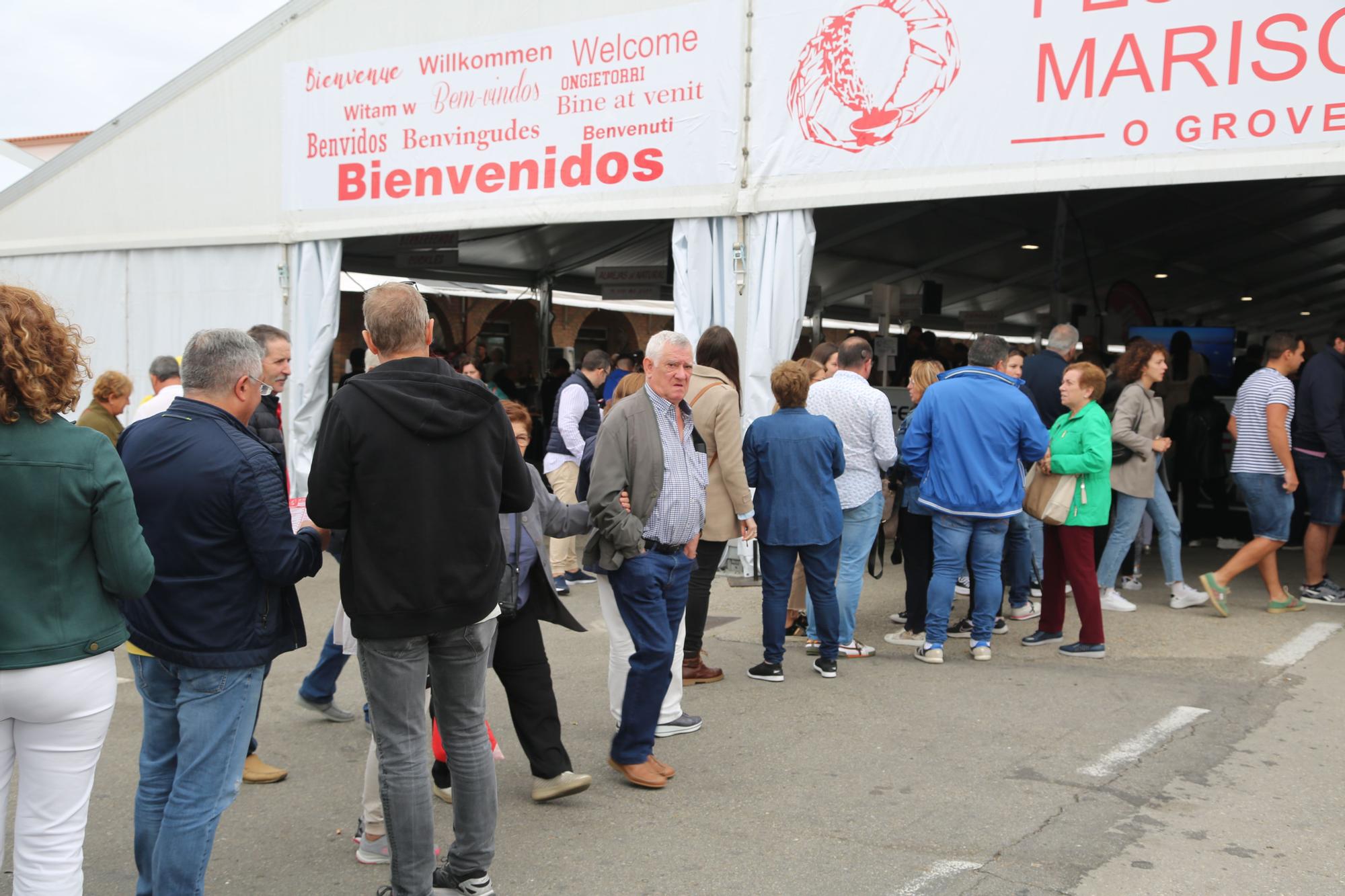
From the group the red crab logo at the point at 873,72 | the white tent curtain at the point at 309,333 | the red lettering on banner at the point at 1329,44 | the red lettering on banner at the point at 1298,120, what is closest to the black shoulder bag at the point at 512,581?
the red crab logo at the point at 873,72

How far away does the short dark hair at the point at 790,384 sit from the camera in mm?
5871

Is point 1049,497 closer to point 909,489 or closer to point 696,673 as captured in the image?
point 909,489

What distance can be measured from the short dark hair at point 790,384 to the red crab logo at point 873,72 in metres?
3.07

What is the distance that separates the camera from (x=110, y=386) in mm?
6910

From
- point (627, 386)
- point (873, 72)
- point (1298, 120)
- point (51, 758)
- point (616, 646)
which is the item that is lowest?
point (616, 646)

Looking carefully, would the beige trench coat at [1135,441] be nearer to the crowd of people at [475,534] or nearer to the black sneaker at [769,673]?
the crowd of people at [475,534]

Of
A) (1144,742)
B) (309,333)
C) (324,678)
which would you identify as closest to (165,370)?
(324,678)

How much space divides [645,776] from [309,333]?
781cm

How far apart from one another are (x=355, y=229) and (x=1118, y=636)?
7.61m

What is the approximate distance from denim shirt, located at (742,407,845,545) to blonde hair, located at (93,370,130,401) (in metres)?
4.00

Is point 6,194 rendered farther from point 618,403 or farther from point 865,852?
point 865,852

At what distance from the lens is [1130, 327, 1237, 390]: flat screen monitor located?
13688 mm

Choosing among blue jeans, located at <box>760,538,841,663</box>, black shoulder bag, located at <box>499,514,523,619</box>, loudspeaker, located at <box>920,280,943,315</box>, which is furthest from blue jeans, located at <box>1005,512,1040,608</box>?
loudspeaker, located at <box>920,280,943,315</box>

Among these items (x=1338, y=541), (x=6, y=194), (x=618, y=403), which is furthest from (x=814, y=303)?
(x=618, y=403)
